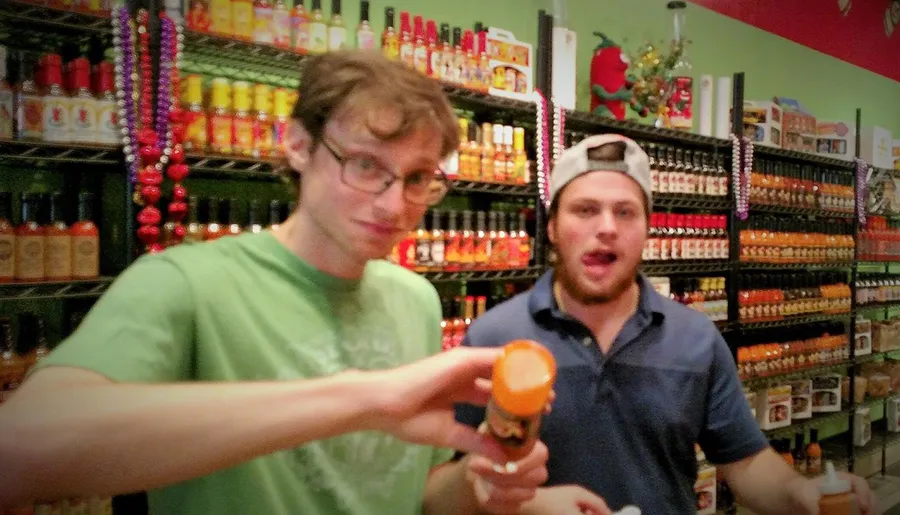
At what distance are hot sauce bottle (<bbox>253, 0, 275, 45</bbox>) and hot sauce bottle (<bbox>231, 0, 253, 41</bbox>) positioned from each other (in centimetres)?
2

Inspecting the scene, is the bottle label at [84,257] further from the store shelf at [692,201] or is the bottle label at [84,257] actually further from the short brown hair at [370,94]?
the store shelf at [692,201]

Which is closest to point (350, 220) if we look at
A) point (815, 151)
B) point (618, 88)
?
point (618, 88)

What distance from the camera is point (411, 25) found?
3.14 m

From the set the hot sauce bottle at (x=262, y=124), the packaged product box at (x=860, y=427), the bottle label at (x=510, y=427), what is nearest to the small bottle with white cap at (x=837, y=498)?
the bottle label at (x=510, y=427)

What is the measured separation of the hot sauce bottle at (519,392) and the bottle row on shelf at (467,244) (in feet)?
6.45

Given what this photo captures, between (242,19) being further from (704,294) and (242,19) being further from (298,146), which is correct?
(704,294)

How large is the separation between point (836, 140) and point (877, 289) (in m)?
1.49

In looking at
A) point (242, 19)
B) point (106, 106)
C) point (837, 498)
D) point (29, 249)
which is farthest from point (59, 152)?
point (837, 498)

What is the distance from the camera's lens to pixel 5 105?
2.05 metres

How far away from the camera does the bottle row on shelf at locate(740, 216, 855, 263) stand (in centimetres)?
472

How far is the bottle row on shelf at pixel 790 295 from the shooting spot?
462cm

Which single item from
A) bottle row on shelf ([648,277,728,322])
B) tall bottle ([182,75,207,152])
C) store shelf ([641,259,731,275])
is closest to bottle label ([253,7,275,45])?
tall bottle ([182,75,207,152])

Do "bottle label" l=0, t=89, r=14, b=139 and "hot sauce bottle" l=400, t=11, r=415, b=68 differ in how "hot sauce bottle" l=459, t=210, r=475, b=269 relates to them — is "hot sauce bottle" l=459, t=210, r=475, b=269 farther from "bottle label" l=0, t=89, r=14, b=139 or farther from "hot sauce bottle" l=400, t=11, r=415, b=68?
"bottle label" l=0, t=89, r=14, b=139

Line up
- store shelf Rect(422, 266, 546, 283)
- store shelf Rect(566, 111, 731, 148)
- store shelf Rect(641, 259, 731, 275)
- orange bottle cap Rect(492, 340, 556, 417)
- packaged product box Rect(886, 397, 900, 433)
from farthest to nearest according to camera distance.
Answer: packaged product box Rect(886, 397, 900, 433) < store shelf Rect(641, 259, 731, 275) < store shelf Rect(566, 111, 731, 148) < store shelf Rect(422, 266, 546, 283) < orange bottle cap Rect(492, 340, 556, 417)
